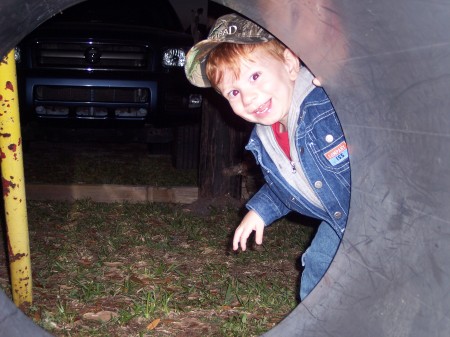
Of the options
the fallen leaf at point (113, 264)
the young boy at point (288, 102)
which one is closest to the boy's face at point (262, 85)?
the young boy at point (288, 102)

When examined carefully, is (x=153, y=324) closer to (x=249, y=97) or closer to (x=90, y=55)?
(x=249, y=97)

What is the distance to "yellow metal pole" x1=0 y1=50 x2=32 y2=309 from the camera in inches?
117

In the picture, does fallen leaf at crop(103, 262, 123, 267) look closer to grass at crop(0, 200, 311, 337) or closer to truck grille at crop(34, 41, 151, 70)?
grass at crop(0, 200, 311, 337)

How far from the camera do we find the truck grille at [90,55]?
6309 mm

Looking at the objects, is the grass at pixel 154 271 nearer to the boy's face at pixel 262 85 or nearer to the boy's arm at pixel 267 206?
the boy's arm at pixel 267 206

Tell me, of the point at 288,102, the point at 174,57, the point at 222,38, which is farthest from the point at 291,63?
the point at 174,57

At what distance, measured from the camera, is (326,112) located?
2584 mm

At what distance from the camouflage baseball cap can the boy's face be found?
6 cm

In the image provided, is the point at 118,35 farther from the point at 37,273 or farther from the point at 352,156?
the point at 352,156

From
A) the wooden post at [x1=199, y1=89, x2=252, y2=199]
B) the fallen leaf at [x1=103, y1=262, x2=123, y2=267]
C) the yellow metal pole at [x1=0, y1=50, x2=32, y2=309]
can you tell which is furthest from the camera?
the wooden post at [x1=199, y1=89, x2=252, y2=199]

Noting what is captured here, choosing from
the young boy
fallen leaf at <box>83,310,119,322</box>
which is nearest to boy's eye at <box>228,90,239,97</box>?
the young boy

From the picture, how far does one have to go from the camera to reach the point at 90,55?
6.33 m

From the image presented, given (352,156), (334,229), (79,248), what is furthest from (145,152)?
(352,156)

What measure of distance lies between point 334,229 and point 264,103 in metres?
0.62
